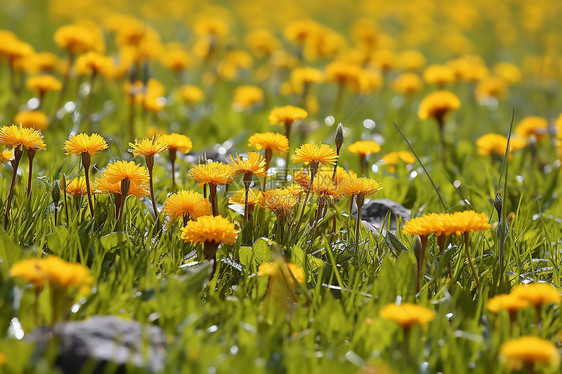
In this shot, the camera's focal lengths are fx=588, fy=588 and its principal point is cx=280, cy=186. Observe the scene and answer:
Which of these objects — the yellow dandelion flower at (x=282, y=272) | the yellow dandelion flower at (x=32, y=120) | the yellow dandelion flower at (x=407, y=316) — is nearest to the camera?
the yellow dandelion flower at (x=407, y=316)

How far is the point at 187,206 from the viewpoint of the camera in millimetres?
1558

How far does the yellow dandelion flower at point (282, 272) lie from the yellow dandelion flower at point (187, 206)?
0.28m

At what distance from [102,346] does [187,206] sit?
568mm

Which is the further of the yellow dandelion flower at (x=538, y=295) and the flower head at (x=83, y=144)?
the flower head at (x=83, y=144)

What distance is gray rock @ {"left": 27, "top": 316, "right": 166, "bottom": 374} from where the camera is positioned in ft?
3.38

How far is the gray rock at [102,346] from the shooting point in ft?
3.38

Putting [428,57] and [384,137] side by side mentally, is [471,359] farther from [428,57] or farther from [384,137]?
[428,57]

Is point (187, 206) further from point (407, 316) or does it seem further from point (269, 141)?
point (407, 316)

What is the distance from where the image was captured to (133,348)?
1.06m

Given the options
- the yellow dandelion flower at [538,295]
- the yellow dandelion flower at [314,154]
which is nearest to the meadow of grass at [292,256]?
the yellow dandelion flower at [538,295]

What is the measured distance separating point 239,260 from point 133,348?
0.56 metres

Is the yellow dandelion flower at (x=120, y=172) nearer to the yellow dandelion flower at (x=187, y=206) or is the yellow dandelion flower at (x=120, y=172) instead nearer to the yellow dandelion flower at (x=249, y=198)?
the yellow dandelion flower at (x=187, y=206)

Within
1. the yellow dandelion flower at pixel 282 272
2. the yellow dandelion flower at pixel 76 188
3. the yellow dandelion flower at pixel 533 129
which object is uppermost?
the yellow dandelion flower at pixel 76 188

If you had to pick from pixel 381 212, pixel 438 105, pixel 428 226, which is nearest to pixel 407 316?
pixel 428 226
